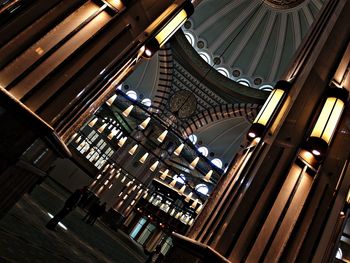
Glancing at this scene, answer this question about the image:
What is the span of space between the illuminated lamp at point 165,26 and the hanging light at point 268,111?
79.4 inches

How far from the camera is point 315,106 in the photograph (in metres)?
4.09

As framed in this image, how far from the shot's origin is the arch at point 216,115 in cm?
1906

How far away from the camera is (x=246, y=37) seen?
66.7 feet

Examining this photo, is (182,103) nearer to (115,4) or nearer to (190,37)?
(190,37)

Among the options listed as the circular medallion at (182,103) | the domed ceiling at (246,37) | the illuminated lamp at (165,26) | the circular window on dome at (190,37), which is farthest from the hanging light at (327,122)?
the circular window on dome at (190,37)

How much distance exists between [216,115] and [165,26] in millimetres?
14654

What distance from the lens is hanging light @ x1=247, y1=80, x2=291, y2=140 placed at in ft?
13.7

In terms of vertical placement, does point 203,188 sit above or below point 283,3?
below

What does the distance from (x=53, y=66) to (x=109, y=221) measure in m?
15.2

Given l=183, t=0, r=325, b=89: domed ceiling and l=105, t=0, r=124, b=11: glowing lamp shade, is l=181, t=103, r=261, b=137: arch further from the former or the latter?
l=105, t=0, r=124, b=11: glowing lamp shade

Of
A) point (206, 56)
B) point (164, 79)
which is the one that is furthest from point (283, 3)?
point (164, 79)

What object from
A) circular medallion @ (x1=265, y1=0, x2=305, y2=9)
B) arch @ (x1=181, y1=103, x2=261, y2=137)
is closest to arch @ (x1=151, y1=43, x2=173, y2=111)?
arch @ (x1=181, y1=103, x2=261, y2=137)

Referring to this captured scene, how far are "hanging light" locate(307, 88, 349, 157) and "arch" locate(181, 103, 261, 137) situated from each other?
49.3ft

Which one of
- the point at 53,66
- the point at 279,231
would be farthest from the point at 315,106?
the point at 53,66
